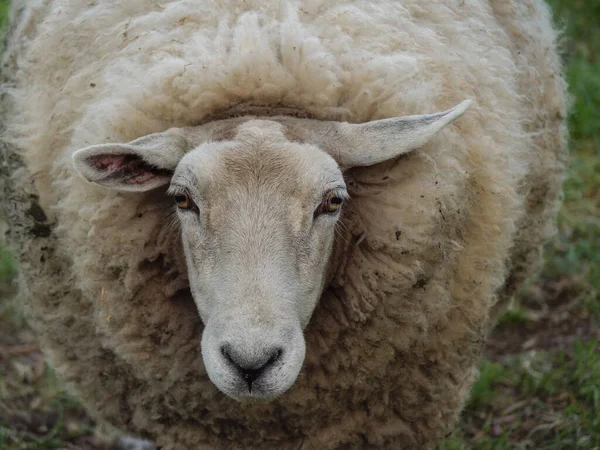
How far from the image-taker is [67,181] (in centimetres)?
311

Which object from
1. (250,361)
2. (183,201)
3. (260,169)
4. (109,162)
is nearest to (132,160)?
(109,162)

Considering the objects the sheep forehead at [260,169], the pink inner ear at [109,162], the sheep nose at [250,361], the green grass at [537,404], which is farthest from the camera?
the green grass at [537,404]

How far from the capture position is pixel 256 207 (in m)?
2.68

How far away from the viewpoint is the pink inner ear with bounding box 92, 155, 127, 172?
Answer: 282cm

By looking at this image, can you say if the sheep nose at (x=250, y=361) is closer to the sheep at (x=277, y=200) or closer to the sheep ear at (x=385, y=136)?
the sheep at (x=277, y=200)

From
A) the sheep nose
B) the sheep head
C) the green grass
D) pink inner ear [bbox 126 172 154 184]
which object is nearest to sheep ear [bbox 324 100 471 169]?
the sheep head

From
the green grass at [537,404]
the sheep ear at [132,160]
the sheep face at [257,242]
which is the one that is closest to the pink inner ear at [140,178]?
the sheep ear at [132,160]

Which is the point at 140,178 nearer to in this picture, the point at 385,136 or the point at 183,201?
the point at 183,201

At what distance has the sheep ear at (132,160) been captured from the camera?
2.77 meters

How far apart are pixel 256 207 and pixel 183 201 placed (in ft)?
0.86

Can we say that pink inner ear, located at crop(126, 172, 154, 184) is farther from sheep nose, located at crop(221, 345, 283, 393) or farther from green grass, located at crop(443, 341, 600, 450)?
green grass, located at crop(443, 341, 600, 450)

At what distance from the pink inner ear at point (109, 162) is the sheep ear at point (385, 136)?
2.06 ft

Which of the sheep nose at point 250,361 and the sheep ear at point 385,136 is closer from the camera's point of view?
the sheep nose at point 250,361

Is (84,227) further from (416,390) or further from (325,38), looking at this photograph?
(416,390)
